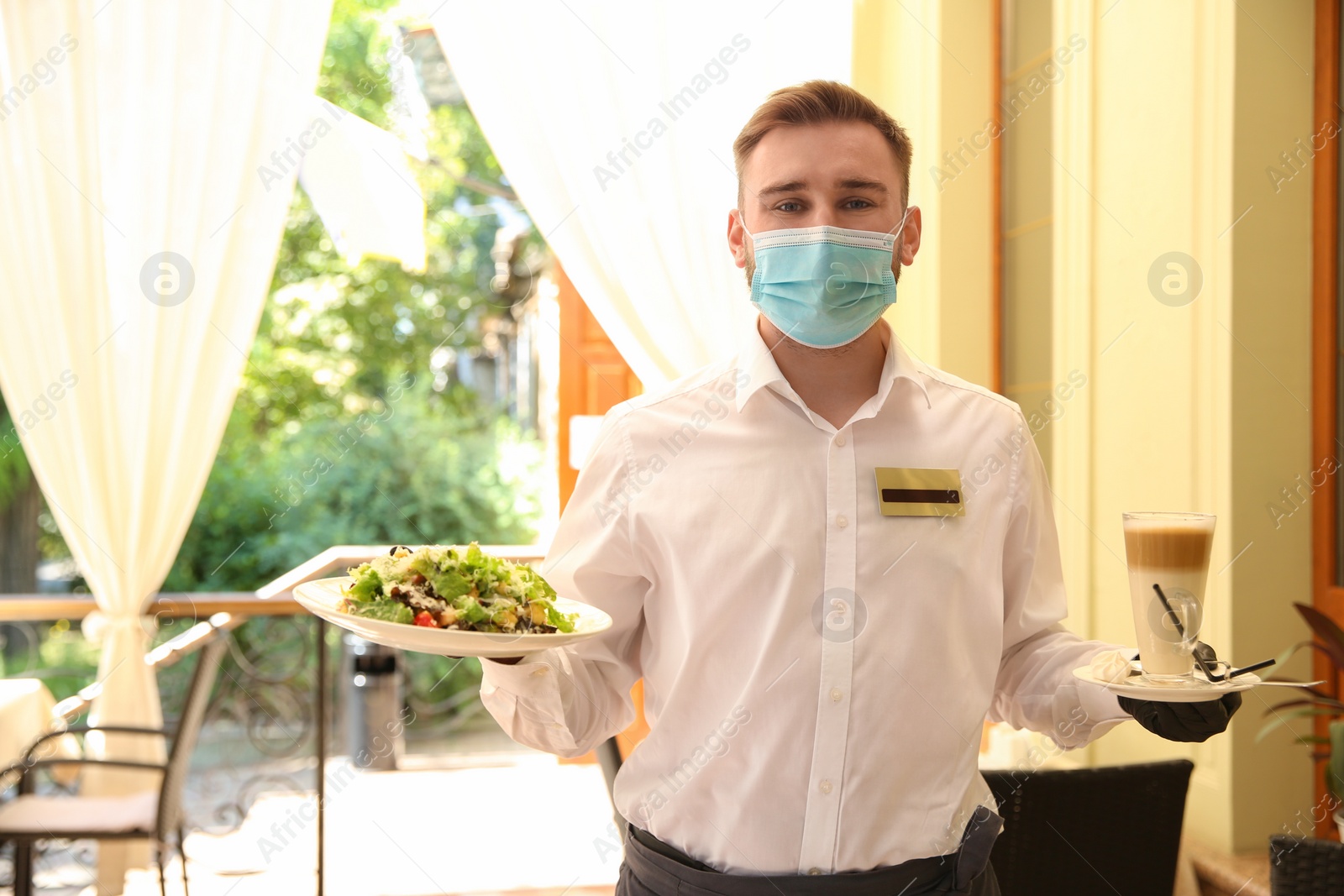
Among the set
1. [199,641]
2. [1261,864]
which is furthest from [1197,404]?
[199,641]

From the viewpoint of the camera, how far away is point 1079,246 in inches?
106

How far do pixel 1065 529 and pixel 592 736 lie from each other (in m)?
1.85

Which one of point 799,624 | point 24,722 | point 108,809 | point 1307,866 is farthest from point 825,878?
point 24,722

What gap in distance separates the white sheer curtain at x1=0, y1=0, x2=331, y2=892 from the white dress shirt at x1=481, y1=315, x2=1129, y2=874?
245 cm

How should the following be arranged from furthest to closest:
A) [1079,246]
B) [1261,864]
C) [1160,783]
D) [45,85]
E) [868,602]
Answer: [45,85], [1079,246], [1261,864], [1160,783], [868,602]

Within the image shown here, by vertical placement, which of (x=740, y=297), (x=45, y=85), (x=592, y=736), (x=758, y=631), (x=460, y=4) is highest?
(x=460, y=4)

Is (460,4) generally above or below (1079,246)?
above

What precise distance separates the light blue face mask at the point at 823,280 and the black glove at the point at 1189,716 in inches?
22.9

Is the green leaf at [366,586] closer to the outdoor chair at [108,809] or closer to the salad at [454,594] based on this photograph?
the salad at [454,594]

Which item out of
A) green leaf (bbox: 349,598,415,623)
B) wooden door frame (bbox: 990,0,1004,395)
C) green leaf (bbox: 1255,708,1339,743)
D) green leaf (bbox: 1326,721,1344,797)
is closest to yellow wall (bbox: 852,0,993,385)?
wooden door frame (bbox: 990,0,1004,395)

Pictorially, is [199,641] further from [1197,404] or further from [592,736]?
[1197,404]

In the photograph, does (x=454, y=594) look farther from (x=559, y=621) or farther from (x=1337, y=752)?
(x=1337, y=752)

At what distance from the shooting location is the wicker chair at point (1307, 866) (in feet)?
4.89

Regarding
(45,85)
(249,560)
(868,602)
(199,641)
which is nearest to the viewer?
(868,602)
